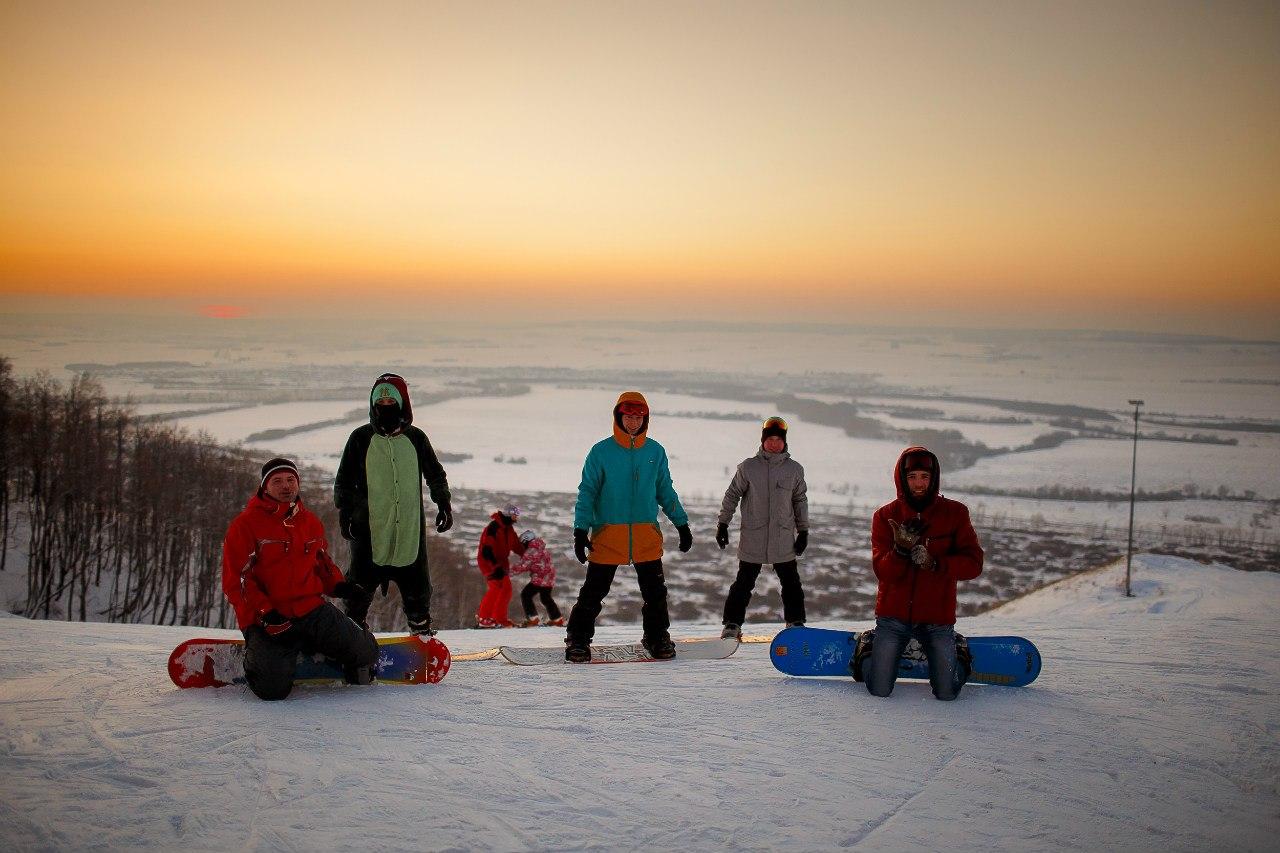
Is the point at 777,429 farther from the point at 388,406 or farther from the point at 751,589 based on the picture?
the point at 388,406

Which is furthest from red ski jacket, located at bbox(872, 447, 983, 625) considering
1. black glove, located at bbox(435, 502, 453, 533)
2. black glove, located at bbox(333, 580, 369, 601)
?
black glove, located at bbox(333, 580, 369, 601)

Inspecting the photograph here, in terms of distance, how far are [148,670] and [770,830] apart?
404 centimetres

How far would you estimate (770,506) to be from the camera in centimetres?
670

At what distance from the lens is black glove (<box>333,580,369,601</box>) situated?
4.65m

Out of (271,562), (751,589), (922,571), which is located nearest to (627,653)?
(751,589)

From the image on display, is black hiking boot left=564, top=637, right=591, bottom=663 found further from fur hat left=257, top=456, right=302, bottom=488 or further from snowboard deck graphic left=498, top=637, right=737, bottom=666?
fur hat left=257, top=456, right=302, bottom=488

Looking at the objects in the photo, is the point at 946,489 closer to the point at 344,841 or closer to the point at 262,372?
the point at 344,841

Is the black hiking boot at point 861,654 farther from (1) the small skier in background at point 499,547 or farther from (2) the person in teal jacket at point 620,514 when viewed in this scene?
(1) the small skier in background at point 499,547

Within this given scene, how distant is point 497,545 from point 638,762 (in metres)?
6.14

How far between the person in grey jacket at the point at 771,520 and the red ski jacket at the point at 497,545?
11.6 feet

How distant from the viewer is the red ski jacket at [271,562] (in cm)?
431

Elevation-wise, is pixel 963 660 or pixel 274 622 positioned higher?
pixel 274 622

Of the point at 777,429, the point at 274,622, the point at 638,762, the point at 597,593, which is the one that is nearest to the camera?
the point at 638,762

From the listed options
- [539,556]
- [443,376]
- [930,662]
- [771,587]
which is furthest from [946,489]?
[443,376]
